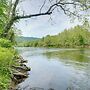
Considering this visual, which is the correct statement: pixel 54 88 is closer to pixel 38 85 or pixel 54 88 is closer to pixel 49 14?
pixel 38 85

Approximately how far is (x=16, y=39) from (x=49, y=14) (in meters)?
23.9

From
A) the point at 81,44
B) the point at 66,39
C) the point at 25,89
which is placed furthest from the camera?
the point at 66,39

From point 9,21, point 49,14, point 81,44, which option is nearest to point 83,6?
point 49,14

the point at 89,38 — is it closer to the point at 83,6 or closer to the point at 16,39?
the point at 16,39

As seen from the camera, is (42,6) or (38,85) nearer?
(42,6)

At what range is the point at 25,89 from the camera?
23.0m

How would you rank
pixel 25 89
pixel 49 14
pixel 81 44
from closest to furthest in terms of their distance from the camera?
pixel 49 14 → pixel 25 89 → pixel 81 44

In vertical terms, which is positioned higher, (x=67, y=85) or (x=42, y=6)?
(x=42, y=6)

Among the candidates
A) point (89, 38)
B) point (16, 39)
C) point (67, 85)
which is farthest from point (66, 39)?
point (67, 85)

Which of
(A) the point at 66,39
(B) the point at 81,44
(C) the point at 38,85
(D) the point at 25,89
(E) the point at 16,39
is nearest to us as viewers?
(D) the point at 25,89

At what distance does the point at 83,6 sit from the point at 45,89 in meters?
9.11

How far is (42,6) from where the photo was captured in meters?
18.3

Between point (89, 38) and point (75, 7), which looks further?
point (89, 38)

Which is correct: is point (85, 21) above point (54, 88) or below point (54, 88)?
above
